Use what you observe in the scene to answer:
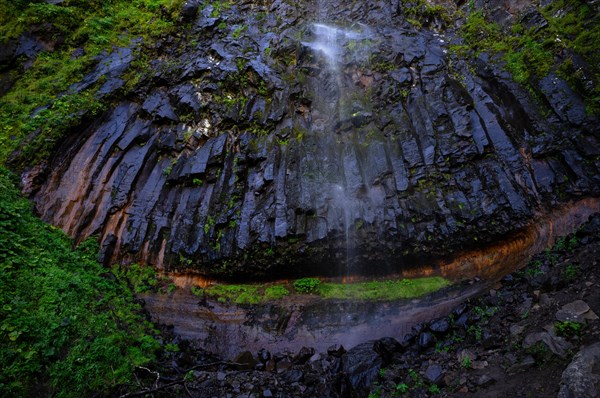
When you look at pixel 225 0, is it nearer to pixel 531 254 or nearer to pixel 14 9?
pixel 14 9

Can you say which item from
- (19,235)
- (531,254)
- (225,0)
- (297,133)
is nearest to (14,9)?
(225,0)

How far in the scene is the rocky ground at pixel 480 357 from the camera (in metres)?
4.78

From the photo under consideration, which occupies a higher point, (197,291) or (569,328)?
(569,328)

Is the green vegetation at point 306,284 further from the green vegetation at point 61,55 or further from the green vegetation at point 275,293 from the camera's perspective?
the green vegetation at point 61,55

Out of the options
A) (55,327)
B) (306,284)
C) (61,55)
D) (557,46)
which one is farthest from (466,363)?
(61,55)

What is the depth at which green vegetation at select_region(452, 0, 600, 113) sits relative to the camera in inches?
341

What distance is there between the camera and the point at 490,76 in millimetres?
10273

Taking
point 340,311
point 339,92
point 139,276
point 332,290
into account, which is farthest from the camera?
point 339,92

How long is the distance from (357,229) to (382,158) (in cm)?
250

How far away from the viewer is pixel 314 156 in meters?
11.1

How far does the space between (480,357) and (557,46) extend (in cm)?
911

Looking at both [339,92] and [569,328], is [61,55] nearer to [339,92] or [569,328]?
[339,92]

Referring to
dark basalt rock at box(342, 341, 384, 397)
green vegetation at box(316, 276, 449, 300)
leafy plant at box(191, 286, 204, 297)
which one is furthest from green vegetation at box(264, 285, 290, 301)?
dark basalt rock at box(342, 341, 384, 397)

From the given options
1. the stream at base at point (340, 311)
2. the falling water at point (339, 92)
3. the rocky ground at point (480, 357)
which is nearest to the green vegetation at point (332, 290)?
the stream at base at point (340, 311)
